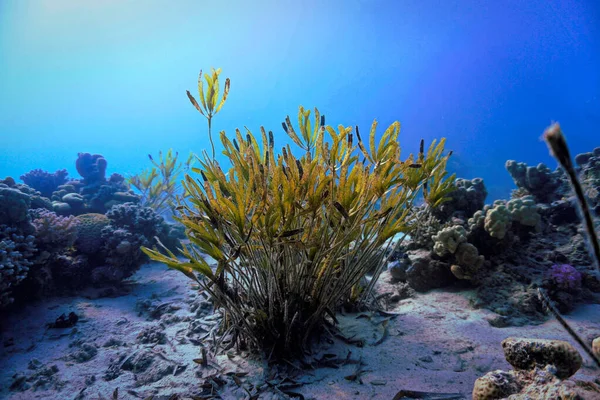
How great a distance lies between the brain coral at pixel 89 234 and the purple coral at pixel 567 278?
23.7 feet

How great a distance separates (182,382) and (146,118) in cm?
11947

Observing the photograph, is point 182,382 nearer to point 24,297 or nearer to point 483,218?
point 24,297

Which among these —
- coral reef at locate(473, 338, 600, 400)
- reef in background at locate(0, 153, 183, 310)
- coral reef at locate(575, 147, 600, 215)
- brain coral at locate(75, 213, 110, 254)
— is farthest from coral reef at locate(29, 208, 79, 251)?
coral reef at locate(575, 147, 600, 215)

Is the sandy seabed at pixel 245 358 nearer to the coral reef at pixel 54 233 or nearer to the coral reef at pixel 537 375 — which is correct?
the coral reef at pixel 537 375

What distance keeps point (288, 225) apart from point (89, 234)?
17.6 ft

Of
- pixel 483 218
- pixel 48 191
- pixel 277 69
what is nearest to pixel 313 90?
pixel 277 69

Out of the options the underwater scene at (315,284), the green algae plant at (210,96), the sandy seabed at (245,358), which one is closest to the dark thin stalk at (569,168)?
the underwater scene at (315,284)

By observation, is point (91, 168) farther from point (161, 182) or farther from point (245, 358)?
point (245, 358)

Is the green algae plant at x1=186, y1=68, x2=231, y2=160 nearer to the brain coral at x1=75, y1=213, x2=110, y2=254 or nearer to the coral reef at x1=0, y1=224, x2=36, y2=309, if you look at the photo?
the coral reef at x1=0, y1=224, x2=36, y2=309

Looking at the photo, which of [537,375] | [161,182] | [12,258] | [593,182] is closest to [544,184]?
[593,182]

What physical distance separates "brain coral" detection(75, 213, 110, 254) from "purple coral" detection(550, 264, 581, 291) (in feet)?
23.7

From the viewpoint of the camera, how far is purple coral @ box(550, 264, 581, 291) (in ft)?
10.4

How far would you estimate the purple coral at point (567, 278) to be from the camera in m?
3.18

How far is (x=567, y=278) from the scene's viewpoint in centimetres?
320
